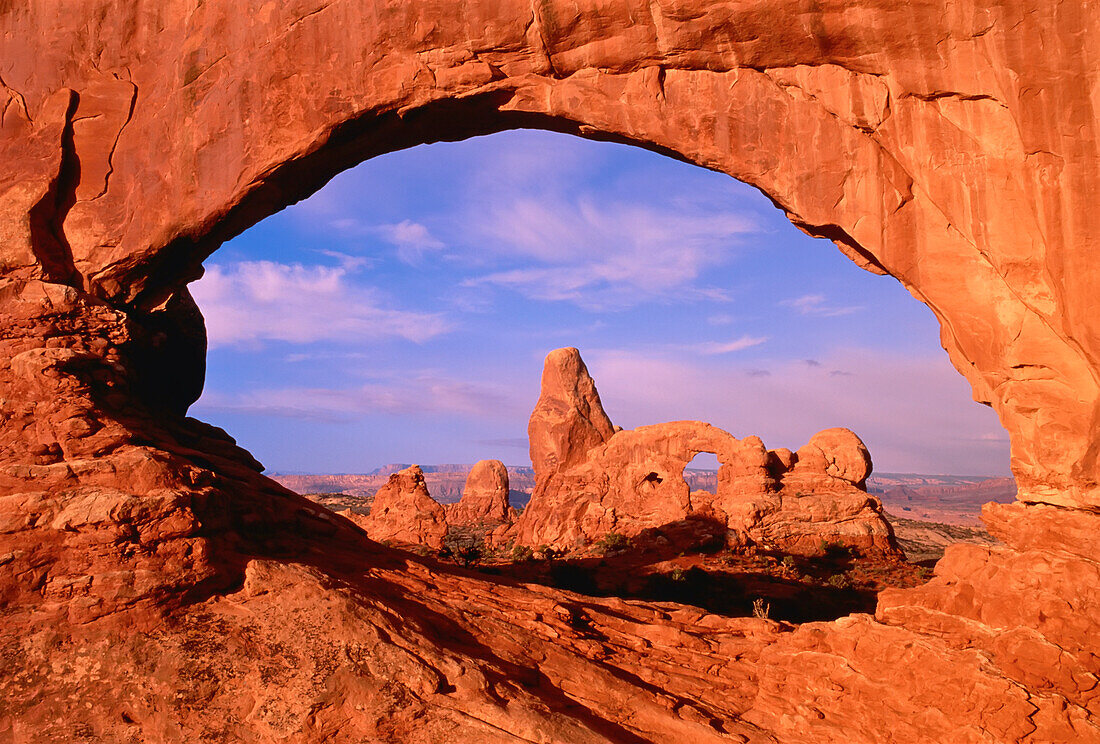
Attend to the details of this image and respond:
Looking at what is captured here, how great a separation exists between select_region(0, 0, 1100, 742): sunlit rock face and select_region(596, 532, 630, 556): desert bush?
52.7 feet

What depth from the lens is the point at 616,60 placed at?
857 cm

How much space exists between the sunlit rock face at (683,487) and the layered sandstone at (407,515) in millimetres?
6074

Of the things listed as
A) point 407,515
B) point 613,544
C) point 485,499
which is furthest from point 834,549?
point 485,499

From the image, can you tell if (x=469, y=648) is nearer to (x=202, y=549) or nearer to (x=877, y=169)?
(x=202, y=549)

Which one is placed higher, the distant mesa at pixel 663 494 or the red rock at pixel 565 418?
the red rock at pixel 565 418

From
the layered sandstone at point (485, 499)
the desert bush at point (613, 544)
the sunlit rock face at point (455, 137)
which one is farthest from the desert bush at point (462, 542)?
the sunlit rock face at point (455, 137)

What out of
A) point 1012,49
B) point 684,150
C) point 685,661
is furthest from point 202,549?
point 1012,49

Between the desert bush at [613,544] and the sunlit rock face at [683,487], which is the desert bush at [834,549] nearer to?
the sunlit rock face at [683,487]

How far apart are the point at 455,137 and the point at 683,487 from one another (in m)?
20.9

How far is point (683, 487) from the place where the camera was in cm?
2806

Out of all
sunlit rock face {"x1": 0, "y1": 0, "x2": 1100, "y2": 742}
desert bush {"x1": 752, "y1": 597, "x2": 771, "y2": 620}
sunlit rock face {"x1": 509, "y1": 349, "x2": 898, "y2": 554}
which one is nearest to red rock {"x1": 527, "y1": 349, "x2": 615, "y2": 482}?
sunlit rock face {"x1": 509, "y1": 349, "x2": 898, "y2": 554}

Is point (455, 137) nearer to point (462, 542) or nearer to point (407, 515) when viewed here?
point (407, 515)

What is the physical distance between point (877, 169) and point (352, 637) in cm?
769

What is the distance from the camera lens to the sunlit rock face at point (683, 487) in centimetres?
2465
